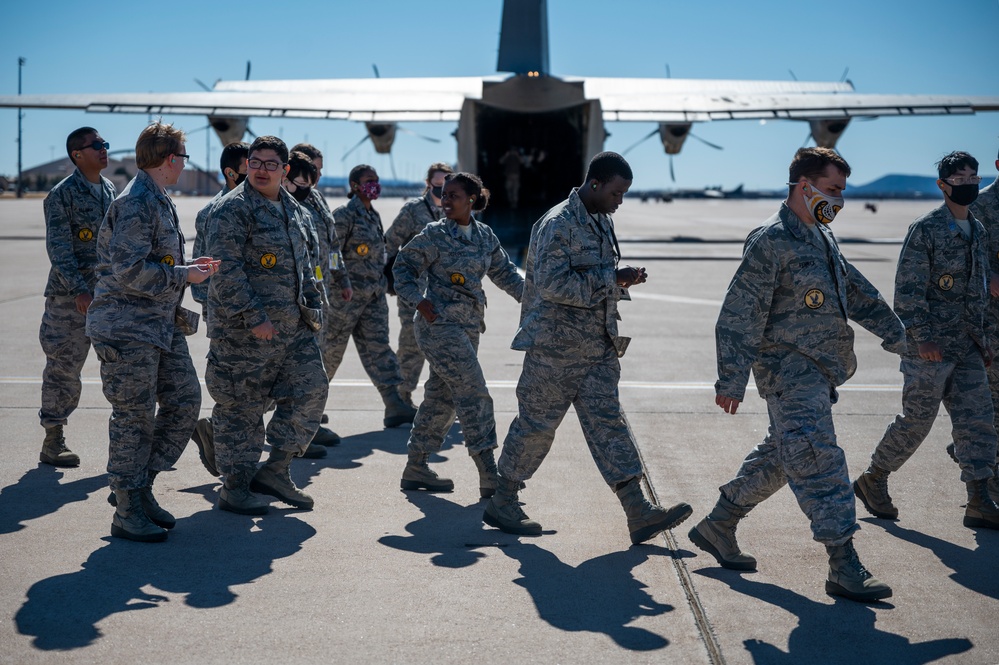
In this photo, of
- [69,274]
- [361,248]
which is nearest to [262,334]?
[69,274]

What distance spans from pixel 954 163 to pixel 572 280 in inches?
92.3

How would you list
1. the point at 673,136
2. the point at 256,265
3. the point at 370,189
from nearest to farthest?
the point at 256,265 < the point at 370,189 < the point at 673,136

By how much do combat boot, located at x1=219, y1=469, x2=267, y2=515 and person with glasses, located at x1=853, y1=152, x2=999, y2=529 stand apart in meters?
3.49

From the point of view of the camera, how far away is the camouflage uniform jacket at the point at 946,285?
5.39 m

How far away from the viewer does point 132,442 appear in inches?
197

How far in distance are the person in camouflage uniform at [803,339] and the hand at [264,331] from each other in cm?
228

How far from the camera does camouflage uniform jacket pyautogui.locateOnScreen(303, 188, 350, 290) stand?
6.73 metres

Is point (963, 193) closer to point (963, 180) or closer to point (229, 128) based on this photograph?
point (963, 180)

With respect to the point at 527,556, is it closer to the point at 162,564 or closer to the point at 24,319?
the point at 162,564

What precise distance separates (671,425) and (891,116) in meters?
Result: 19.6

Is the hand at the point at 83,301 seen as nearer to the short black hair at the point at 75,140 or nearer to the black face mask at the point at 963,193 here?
the short black hair at the point at 75,140

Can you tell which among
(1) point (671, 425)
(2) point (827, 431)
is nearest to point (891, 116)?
(1) point (671, 425)

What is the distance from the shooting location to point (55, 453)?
6262 millimetres

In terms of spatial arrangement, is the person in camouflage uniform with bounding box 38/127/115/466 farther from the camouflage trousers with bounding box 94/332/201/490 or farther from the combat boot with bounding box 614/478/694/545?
the combat boot with bounding box 614/478/694/545
